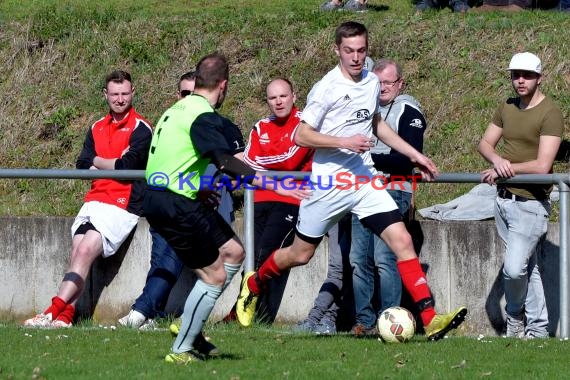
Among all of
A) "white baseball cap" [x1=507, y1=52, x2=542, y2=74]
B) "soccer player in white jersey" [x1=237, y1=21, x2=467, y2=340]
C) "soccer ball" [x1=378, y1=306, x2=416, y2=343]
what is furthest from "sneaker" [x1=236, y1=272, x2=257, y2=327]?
"white baseball cap" [x1=507, y1=52, x2=542, y2=74]

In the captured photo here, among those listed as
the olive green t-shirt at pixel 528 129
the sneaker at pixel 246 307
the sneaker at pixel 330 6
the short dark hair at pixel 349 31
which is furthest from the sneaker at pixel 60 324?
the sneaker at pixel 330 6

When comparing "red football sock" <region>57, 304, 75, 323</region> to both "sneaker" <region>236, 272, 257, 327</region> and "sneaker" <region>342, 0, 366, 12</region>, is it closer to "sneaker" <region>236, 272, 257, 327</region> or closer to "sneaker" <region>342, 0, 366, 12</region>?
"sneaker" <region>236, 272, 257, 327</region>

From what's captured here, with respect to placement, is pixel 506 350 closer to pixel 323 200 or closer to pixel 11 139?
pixel 323 200

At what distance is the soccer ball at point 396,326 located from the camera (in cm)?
966

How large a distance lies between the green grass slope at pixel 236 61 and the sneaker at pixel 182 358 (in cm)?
561

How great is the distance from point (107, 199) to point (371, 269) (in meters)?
2.74

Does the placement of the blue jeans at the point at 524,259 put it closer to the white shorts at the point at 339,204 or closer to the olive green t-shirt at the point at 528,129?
the olive green t-shirt at the point at 528,129

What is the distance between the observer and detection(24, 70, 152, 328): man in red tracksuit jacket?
1153cm

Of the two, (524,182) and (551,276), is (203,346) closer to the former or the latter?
(524,182)

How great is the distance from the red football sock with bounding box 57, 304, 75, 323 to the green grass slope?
263cm

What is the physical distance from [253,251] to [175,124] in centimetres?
285

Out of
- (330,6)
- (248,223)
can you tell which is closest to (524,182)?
(248,223)

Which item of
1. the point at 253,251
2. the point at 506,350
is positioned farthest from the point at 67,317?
the point at 506,350

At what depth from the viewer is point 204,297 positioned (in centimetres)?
862
